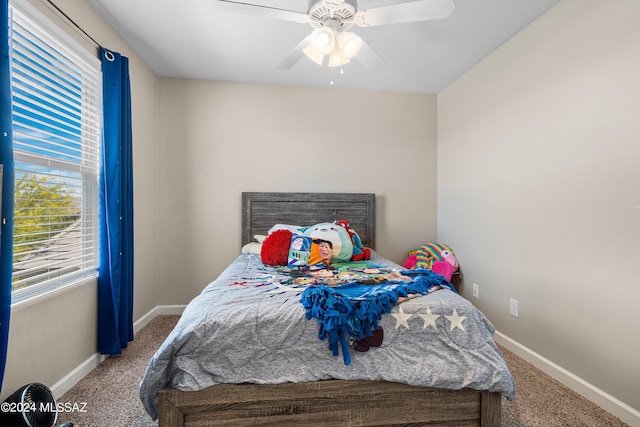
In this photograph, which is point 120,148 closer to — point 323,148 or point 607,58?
point 323,148

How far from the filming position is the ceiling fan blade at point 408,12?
1.51 meters

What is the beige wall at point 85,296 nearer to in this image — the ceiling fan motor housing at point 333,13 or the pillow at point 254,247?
the pillow at point 254,247

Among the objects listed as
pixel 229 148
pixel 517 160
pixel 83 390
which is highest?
pixel 229 148

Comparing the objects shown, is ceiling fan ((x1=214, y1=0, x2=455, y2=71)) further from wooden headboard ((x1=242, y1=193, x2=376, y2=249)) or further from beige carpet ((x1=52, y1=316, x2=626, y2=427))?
beige carpet ((x1=52, y1=316, x2=626, y2=427))

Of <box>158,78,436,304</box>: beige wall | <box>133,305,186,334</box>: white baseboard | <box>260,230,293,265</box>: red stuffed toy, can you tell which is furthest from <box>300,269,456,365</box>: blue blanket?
<box>133,305,186,334</box>: white baseboard

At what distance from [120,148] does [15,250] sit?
0.98 meters

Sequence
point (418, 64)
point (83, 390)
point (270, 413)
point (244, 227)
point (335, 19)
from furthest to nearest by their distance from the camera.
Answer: point (244, 227), point (418, 64), point (83, 390), point (335, 19), point (270, 413)

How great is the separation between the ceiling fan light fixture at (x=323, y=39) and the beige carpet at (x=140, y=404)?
2.21m

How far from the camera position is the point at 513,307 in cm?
244

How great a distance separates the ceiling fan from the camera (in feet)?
5.10

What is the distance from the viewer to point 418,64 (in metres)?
2.84

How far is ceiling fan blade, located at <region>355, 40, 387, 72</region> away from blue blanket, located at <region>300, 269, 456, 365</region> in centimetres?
142

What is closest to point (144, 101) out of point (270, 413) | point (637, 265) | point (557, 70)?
point (270, 413)

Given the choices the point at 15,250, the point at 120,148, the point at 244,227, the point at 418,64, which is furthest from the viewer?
the point at 244,227
